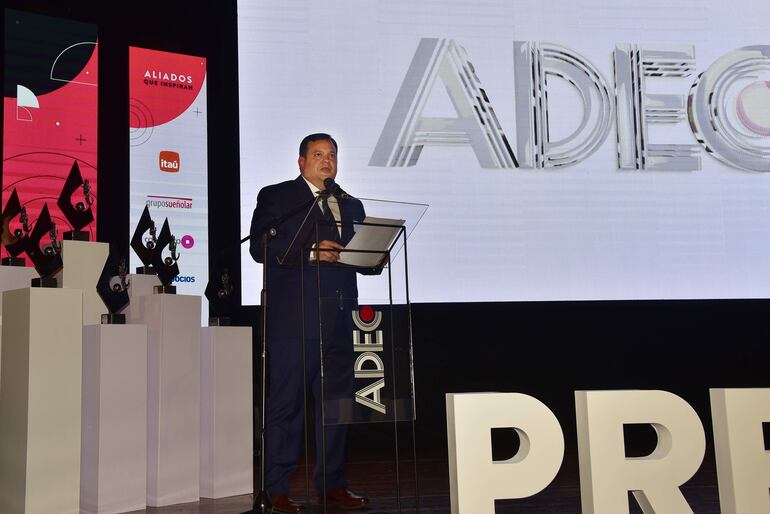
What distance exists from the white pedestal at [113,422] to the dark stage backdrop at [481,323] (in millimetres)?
1038

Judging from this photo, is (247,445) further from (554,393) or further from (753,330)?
(753,330)

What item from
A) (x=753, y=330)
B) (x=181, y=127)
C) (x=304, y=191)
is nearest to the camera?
(x=304, y=191)

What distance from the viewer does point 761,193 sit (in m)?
4.95

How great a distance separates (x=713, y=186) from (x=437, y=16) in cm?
203

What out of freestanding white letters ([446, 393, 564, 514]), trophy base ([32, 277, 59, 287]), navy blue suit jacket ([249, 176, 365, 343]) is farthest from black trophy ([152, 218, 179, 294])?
freestanding white letters ([446, 393, 564, 514])

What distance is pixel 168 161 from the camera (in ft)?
15.3

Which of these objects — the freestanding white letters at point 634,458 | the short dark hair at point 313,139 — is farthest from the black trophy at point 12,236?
the freestanding white letters at point 634,458

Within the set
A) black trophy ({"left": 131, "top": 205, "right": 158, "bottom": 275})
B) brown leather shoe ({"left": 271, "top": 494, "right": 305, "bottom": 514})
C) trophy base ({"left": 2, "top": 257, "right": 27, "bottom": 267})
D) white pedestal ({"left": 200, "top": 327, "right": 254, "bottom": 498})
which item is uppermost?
black trophy ({"left": 131, "top": 205, "right": 158, "bottom": 275})

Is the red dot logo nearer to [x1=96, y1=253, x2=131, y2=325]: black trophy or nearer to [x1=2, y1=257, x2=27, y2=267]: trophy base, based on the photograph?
[x1=96, y1=253, x2=131, y2=325]: black trophy

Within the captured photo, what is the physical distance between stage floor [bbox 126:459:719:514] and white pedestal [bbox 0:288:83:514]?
1.65ft

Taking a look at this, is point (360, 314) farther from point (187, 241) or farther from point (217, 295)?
point (187, 241)

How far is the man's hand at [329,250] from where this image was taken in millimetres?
2814

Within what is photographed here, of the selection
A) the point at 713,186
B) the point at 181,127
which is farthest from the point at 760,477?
the point at 181,127

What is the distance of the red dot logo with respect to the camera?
2768mm
